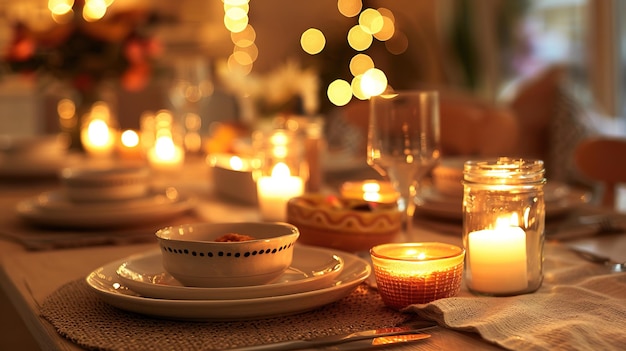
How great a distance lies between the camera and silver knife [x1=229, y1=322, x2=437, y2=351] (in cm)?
74

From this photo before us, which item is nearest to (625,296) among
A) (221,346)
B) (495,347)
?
(495,347)

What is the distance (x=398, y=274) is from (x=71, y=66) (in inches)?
76.7

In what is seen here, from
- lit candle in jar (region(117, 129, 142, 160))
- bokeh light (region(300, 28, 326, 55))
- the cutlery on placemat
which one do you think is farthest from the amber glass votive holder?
bokeh light (region(300, 28, 326, 55))

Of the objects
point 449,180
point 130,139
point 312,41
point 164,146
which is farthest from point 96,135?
point 312,41

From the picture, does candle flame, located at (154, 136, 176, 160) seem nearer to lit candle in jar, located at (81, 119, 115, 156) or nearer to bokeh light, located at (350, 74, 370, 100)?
lit candle in jar, located at (81, 119, 115, 156)

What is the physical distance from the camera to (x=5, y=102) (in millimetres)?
6023

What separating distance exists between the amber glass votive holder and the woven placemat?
2 cm

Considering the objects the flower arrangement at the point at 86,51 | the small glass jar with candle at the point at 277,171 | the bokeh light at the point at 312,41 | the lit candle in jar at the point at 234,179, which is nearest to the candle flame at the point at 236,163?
the lit candle in jar at the point at 234,179

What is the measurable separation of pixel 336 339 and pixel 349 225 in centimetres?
38

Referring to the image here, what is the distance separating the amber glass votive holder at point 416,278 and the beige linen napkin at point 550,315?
25 mm

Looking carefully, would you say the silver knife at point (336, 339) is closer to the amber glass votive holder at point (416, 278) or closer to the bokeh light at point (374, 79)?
the amber glass votive holder at point (416, 278)

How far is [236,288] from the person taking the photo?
813 millimetres

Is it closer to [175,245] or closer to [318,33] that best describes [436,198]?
[175,245]

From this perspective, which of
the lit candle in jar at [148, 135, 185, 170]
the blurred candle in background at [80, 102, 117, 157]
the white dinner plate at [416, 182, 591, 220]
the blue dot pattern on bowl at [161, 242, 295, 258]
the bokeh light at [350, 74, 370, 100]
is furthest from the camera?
the bokeh light at [350, 74, 370, 100]
